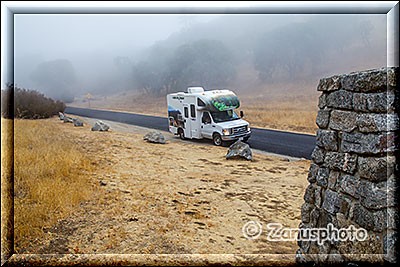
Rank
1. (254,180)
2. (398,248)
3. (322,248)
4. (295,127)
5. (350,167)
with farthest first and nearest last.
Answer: (295,127) < (254,180) < (322,248) < (350,167) < (398,248)

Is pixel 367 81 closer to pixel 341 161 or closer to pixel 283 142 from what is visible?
pixel 341 161

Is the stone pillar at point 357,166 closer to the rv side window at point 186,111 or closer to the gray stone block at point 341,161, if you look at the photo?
the gray stone block at point 341,161

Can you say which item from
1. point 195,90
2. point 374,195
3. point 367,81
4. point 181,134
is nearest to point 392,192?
point 374,195

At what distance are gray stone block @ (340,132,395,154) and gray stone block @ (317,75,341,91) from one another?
0.57 m

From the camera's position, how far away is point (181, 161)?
36.8 feet

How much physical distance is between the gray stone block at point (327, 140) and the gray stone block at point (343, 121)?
0.27 ft

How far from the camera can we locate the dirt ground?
178 inches

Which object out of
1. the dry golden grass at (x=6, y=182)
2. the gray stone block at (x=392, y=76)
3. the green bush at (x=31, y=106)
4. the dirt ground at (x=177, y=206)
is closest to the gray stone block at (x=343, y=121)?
the gray stone block at (x=392, y=76)

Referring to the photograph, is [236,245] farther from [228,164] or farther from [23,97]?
[23,97]

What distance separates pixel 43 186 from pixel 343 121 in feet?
19.7

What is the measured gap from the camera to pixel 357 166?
2992 millimetres

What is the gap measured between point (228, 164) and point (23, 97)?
1831cm

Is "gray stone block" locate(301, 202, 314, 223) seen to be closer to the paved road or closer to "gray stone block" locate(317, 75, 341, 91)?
"gray stone block" locate(317, 75, 341, 91)

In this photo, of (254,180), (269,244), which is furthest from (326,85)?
(254,180)
